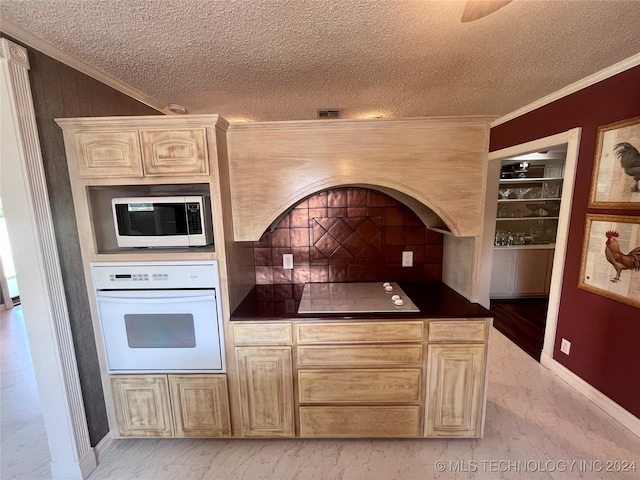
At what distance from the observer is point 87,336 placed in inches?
67.9

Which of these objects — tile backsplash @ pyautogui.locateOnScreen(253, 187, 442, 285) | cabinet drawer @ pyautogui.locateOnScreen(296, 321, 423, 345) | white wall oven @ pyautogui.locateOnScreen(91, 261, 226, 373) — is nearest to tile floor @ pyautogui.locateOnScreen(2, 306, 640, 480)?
white wall oven @ pyautogui.locateOnScreen(91, 261, 226, 373)

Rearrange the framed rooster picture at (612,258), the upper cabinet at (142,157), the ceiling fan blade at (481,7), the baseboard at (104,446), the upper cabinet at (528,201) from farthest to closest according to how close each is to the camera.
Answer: the upper cabinet at (528,201)
the framed rooster picture at (612,258)
the baseboard at (104,446)
the upper cabinet at (142,157)
the ceiling fan blade at (481,7)

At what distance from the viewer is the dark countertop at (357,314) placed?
1699 mm

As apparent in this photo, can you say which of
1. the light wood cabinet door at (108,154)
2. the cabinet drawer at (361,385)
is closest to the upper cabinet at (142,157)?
the light wood cabinet door at (108,154)

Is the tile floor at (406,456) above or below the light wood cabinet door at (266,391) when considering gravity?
below

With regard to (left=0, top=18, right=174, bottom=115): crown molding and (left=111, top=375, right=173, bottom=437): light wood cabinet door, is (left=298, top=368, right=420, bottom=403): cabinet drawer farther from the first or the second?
(left=0, top=18, right=174, bottom=115): crown molding

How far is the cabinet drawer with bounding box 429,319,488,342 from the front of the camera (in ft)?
5.55

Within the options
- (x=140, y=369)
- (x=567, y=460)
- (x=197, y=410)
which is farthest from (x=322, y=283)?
(x=567, y=460)

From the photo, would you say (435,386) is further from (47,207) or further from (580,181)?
(47,207)

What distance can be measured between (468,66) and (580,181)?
4.55 ft

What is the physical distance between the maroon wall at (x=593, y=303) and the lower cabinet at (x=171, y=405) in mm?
2807

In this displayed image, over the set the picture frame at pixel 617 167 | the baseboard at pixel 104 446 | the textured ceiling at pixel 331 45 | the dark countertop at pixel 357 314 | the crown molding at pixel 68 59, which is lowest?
the baseboard at pixel 104 446

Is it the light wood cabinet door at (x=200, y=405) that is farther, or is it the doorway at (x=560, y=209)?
the doorway at (x=560, y=209)

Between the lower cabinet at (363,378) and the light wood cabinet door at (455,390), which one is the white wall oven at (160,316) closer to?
the lower cabinet at (363,378)
